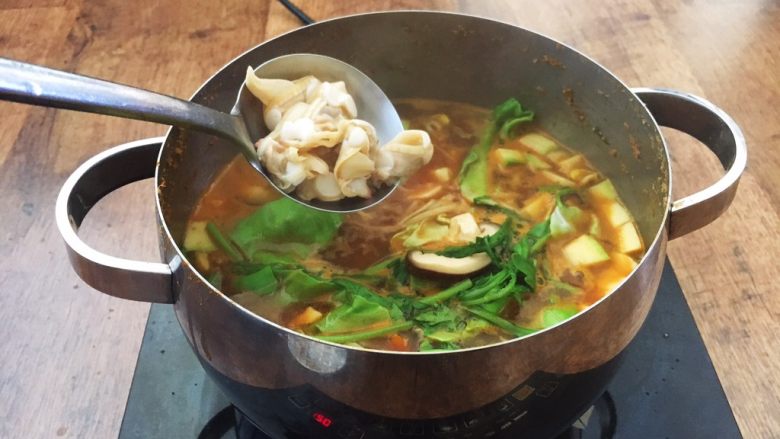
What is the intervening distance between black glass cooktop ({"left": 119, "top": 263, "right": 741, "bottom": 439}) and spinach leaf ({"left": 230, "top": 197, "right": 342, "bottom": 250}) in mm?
163

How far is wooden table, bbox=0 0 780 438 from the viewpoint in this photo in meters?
0.95

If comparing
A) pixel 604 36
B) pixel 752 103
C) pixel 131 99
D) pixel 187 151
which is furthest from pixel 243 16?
pixel 752 103

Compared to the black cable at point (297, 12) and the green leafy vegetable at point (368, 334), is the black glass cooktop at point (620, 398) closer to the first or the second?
the green leafy vegetable at point (368, 334)

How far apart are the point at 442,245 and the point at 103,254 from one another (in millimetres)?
451

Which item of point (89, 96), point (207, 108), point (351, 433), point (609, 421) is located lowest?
point (609, 421)

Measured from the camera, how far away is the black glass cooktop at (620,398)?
88 centimetres

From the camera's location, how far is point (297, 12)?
1449 mm

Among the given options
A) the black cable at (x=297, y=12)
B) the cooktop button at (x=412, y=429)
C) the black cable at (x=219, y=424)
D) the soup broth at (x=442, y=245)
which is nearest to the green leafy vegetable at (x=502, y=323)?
the soup broth at (x=442, y=245)

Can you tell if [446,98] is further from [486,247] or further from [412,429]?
[412,429]

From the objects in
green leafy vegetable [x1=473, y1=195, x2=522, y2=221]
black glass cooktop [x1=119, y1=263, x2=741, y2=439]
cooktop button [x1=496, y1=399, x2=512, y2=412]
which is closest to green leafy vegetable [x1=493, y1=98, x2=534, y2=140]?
green leafy vegetable [x1=473, y1=195, x2=522, y2=221]

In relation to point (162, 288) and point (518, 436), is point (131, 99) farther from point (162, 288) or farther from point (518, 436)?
point (518, 436)

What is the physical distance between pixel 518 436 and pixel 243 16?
3.49 feet

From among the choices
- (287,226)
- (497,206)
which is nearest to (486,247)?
(497,206)

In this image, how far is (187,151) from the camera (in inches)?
39.2
